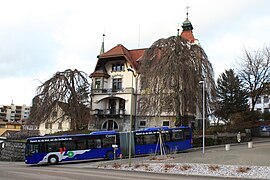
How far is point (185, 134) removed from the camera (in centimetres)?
2886

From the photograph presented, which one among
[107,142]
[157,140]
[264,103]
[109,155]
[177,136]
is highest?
[264,103]

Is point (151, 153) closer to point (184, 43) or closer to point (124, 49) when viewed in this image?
point (184, 43)

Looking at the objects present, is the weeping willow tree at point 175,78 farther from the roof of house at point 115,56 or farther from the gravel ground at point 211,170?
the roof of house at point 115,56

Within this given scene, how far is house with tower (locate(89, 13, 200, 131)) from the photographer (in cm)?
4647

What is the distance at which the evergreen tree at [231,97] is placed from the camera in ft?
160

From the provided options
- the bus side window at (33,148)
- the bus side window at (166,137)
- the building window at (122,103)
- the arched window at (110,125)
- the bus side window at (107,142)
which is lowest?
the bus side window at (33,148)

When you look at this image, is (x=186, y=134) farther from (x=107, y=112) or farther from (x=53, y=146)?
(x=107, y=112)

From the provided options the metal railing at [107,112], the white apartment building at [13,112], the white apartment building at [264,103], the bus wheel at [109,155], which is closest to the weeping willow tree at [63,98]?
the metal railing at [107,112]

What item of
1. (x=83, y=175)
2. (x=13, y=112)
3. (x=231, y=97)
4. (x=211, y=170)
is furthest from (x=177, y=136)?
(x=13, y=112)

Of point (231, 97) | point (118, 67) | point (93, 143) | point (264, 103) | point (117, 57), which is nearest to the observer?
point (93, 143)

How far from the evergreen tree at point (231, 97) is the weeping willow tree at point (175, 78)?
1700cm

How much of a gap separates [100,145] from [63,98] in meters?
16.8

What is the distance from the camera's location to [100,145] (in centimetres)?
2759

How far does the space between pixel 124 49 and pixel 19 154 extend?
2546 cm
